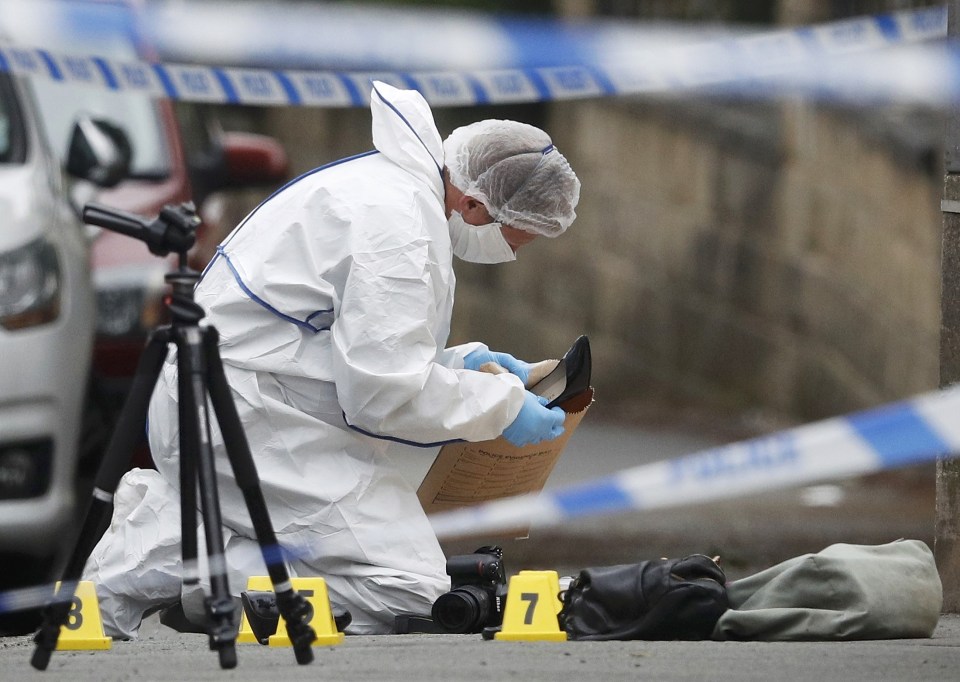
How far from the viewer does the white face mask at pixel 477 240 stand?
5.21m

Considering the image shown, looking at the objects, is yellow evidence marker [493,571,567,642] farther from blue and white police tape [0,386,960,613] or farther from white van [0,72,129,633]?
white van [0,72,129,633]

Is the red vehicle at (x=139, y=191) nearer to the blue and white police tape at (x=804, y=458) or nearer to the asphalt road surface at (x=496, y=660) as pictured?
the asphalt road surface at (x=496, y=660)

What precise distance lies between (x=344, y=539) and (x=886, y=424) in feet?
5.54

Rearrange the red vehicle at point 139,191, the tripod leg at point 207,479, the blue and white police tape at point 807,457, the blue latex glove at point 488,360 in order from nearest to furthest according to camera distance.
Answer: the blue and white police tape at point 807,457 < the tripod leg at point 207,479 < the blue latex glove at point 488,360 < the red vehicle at point 139,191

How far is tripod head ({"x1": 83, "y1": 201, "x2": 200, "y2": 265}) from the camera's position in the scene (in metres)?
3.99

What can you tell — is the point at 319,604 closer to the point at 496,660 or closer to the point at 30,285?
the point at 496,660

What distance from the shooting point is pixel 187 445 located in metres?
4.04

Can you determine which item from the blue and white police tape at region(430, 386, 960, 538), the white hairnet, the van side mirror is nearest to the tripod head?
the blue and white police tape at region(430, 386, 960, 538)

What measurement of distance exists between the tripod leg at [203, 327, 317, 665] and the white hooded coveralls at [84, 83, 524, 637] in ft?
2.28

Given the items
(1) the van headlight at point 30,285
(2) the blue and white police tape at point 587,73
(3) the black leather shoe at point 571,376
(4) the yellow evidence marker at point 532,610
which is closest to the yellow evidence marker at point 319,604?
(4) the yellow evidence marker at point 532,610

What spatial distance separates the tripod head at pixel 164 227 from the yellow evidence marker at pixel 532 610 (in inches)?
49.0

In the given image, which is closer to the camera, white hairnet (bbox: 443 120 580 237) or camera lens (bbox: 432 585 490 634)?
camera lens (bbox: 432 585 490 634)

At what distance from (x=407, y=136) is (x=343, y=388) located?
71 centimetres

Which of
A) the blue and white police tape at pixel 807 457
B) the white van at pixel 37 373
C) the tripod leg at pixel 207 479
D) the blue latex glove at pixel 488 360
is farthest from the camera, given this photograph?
the white van at pixel 37 373
